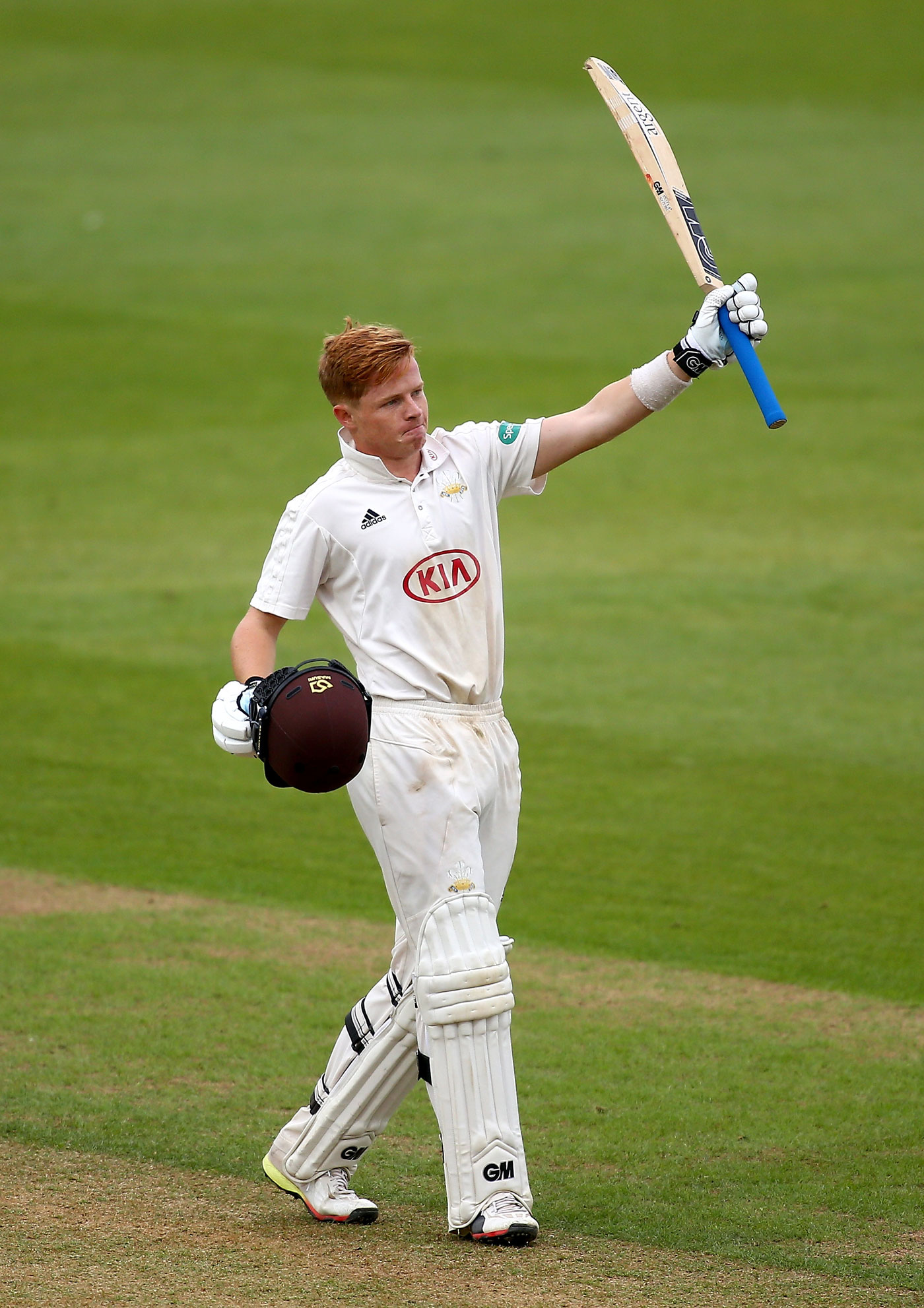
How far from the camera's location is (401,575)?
14.9 feet

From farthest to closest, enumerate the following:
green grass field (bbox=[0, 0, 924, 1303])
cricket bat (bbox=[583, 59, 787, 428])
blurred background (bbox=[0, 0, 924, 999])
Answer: blurred background (bbox=[0, 0, 924, 999])
green grass field (bbox=[0, 0, 924, 1303])
cricket bat (bbox=[583, 59, 787, 428])

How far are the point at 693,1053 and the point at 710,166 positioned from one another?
22.9 metres

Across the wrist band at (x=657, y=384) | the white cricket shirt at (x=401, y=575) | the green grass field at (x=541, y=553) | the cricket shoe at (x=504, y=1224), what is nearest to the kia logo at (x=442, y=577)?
the white cricket shirt at (x=401, y=575)

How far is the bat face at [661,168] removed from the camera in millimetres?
5133

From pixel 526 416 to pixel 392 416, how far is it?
1378 cm

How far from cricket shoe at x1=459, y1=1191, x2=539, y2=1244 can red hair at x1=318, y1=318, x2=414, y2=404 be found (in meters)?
2.17

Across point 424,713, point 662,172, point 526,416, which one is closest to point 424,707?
point 424,713

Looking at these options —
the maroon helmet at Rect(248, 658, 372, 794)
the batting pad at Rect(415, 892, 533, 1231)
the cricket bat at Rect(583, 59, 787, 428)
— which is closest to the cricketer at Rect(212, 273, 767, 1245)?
the batting pad at Rect(415, 892, 533, 1231)

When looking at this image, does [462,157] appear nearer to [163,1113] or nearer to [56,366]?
[56,366]

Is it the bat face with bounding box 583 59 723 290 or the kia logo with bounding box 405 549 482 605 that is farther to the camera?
the bat face with bounding box 583 59 723 290

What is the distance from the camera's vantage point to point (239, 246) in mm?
24422

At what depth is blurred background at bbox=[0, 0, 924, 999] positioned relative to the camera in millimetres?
8539

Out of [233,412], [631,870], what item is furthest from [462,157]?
[631,870]

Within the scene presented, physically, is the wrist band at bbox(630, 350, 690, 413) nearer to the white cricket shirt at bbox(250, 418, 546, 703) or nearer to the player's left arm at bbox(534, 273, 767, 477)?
the player's left arm at bbox(534, 273, 767, 477)
